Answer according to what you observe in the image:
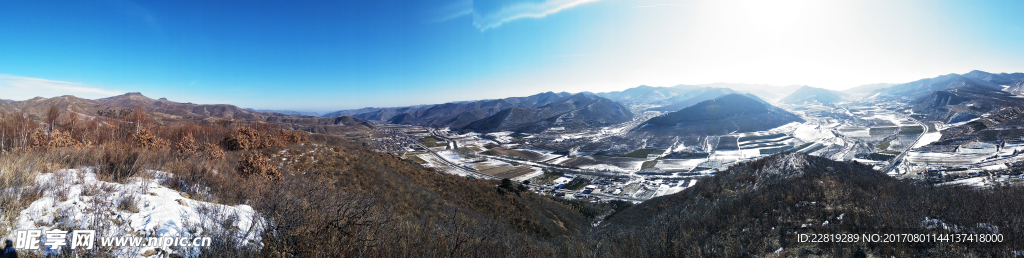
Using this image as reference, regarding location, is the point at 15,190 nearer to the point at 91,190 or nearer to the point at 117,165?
the point at 91,190

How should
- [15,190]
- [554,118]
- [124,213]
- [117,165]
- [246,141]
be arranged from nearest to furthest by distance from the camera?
[15,190] < [124,213] < [117,165] < [246,141] < [554,118]

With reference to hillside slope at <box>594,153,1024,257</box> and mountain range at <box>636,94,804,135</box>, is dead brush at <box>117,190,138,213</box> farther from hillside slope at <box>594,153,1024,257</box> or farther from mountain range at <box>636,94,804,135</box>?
mountain range at <box>636,94,804,135</box>

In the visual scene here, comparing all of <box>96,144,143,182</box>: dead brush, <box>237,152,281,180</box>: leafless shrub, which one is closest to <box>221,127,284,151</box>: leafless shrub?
<box>237,152,281,180</box>: leafless shrub

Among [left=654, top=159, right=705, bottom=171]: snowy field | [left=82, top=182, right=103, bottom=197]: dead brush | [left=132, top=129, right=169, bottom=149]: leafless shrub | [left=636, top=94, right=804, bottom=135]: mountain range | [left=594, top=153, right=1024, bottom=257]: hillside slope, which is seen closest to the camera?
[left=82, top=182, right=103, bottom=197]: dead brush

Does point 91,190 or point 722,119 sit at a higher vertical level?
point 91,190

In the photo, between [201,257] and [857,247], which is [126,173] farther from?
[857,247]

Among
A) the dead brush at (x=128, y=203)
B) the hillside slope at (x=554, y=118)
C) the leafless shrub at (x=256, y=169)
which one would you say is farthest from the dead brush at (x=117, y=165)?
the hillside slope at (x=554, y=118)

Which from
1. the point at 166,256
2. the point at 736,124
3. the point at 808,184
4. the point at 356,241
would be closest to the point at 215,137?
the point at 166,256

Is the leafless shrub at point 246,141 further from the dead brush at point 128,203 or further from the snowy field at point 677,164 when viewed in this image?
the snowy field at point 677,164

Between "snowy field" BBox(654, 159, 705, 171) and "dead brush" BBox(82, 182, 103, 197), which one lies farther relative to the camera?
"snowy field" BBox(654, 159, 705, 171)

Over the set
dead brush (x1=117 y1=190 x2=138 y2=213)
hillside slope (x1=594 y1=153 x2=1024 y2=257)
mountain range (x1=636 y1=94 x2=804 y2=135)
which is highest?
dead brush (x1=117 y1=190 x2=138 y2=213)

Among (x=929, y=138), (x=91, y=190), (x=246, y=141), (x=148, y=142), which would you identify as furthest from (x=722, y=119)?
(x=91, y=190)

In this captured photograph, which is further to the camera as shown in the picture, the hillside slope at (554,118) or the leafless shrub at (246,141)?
the hillside slope at (554,118)

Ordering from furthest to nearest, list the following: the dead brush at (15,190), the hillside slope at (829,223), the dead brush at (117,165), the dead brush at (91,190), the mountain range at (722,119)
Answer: the mountain range at (722,119)
the dead brush at (117,165)
the hillside slope at (829,223)
the dead brush at (91,190)
the dead brush at (15,190)
